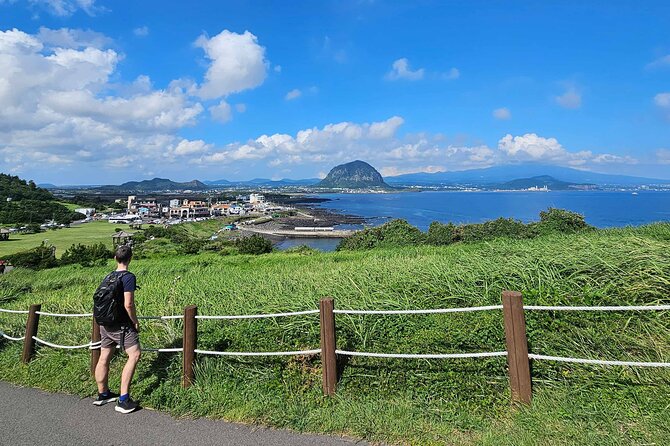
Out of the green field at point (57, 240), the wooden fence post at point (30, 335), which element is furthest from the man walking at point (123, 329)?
the green field at point (57, 240)

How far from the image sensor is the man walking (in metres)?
4.23

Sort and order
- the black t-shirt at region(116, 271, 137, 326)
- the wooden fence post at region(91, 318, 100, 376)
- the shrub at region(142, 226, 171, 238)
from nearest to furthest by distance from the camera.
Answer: the black t-shirt at region(116, 271, 137, 326)
the wooden fence post at region(91, 318, 100, 376)
the shrub at region(142, 226, 171, 238)

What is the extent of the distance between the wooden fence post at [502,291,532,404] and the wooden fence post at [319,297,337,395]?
5.34 feet

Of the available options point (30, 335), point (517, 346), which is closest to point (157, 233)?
point (30, 335)

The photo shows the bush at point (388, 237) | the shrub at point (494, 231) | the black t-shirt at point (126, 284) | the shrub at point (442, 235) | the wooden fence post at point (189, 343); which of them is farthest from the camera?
the bush at point (388, 237)

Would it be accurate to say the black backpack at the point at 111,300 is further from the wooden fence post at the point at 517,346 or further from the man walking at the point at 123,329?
the wooden fence post at the point at 517,346

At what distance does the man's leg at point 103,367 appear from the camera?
443cm

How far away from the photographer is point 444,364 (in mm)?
4340

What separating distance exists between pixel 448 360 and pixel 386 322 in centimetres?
91

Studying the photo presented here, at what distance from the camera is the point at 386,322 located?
505 cm

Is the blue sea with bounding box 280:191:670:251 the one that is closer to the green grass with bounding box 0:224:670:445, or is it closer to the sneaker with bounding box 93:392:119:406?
the green grass with bounding box 0:224:670:445

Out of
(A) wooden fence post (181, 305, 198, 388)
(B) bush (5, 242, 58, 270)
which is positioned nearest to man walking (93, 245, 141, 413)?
(A) wooden fence post (181, 305, 198, 388)

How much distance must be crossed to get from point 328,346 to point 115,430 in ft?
7.05

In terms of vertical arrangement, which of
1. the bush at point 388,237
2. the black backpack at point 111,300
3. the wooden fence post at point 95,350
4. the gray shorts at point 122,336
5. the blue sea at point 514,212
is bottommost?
the blue sea at point 514,212
